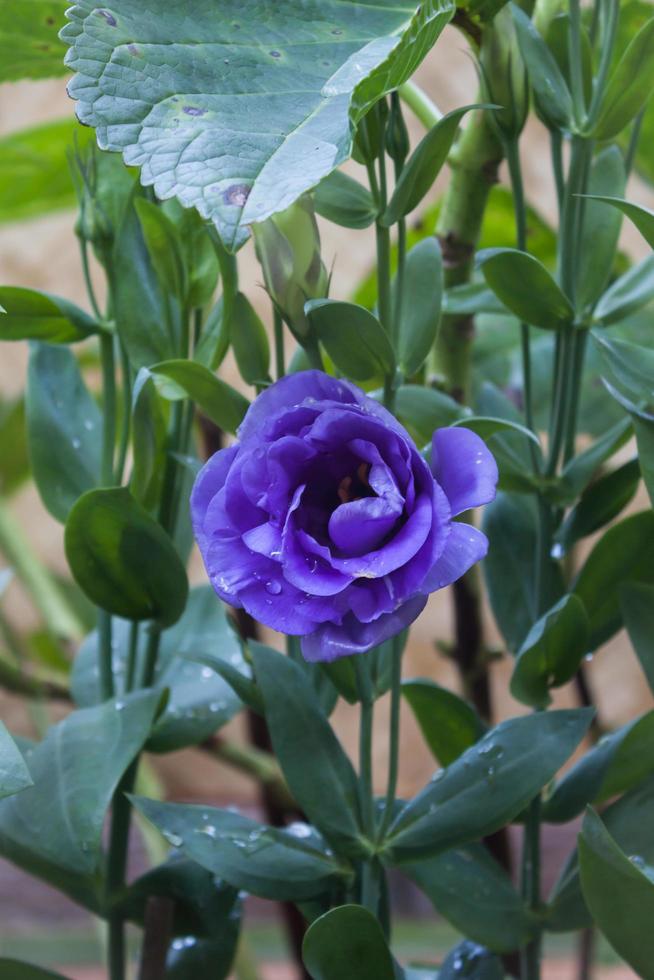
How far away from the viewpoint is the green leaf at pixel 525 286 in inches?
9.8

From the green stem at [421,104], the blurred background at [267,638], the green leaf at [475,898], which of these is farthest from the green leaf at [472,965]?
the blurred background at [267,638]

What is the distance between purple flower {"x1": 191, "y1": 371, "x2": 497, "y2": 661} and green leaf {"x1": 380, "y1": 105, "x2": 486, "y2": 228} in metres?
0.05

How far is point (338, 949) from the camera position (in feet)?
0.77

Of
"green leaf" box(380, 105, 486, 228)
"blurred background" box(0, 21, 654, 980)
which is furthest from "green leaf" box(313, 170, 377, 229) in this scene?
"blurred background" box(0, 21, 654, 980)

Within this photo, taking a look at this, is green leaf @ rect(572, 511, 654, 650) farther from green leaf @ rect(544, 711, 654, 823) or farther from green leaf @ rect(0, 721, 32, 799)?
green leaf @ rect(0, 721, 32, 799)

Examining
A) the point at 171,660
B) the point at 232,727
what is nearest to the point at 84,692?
the point at 171,660

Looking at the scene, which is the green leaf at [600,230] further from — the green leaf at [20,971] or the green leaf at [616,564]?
the green leaf at [20,971]

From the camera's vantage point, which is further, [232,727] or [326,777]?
[232,727]

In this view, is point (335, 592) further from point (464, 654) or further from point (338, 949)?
point (464, 654)

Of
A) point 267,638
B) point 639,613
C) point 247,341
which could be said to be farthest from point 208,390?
point 267,638

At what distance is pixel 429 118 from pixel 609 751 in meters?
0.18

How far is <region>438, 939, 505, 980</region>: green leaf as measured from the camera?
0.27m

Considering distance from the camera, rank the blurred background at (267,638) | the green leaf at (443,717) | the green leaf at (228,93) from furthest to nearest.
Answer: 1. the blurred background at (267,638)
2. the green leaf at (443,717)
3. the green leaf at (228,93)

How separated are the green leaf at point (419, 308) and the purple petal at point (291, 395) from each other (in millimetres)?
50
